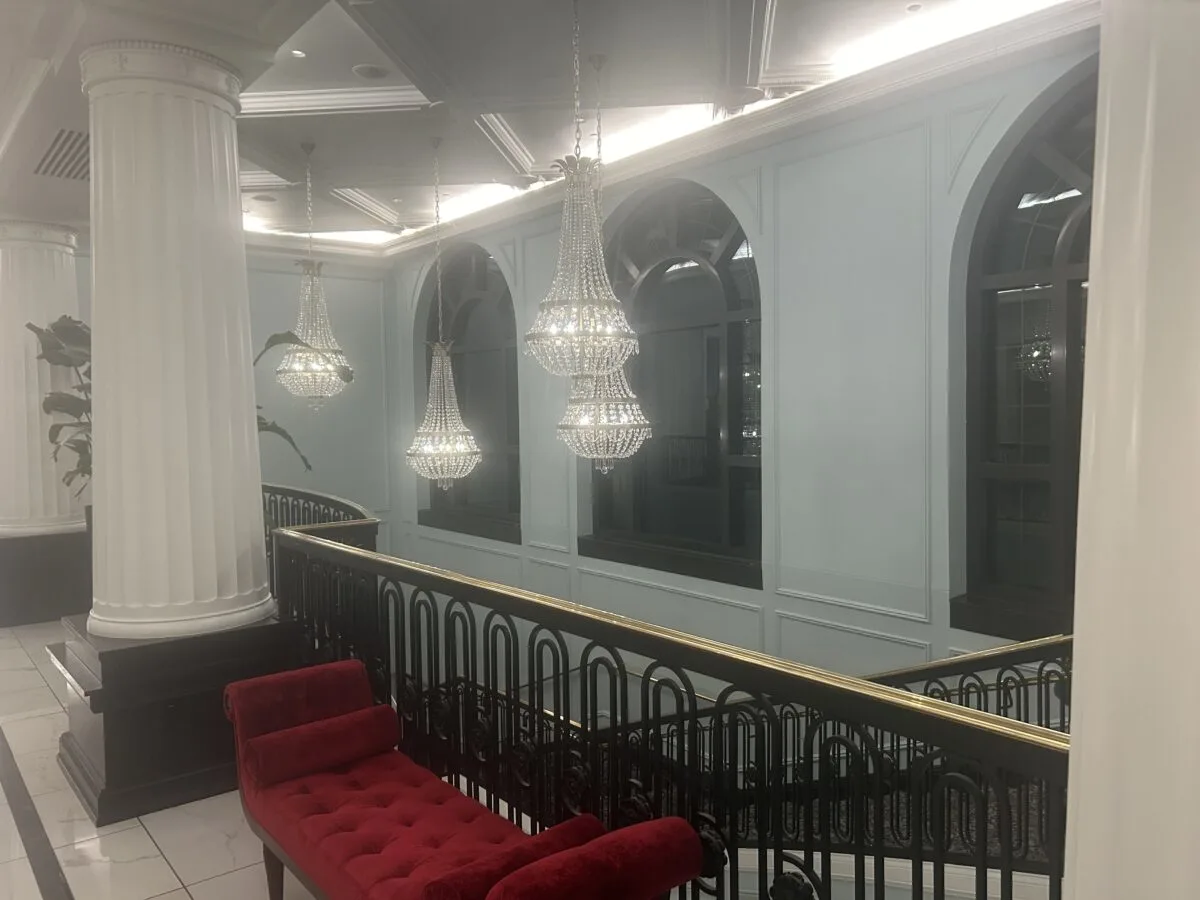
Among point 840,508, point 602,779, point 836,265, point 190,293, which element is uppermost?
point 836,265

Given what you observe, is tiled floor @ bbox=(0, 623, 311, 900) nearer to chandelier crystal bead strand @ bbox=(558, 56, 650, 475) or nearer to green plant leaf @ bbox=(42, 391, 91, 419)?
green plant leaf @ bbox=(42, 391, 91, 419)

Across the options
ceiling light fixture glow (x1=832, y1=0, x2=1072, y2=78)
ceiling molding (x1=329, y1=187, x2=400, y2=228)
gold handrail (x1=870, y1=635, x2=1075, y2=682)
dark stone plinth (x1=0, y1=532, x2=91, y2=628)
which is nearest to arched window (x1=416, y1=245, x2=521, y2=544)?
ceiling molding (x1=329, y1=187, x2=400, y2=228)

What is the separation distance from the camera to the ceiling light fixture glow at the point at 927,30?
15.8ft

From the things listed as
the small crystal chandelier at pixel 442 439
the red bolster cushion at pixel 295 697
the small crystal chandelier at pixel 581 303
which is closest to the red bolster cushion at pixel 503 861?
the red bolster cushion at pixel 295 697

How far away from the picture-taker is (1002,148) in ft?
16.4

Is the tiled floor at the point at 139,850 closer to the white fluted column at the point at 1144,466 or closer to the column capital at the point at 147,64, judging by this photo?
the white fluted column at the point at 1144,466

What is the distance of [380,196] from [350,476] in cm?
393

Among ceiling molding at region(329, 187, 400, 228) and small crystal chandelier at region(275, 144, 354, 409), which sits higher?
ceiling molding at region(329, 187, 400, 228)

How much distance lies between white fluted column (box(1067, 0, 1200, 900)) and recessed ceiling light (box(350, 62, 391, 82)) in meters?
4.60

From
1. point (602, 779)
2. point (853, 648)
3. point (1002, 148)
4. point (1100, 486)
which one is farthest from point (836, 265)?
point (1100, 486)

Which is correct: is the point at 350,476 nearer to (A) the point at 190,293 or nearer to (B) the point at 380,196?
(B) the point at 380,196

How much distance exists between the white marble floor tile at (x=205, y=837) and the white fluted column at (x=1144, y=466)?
3237 mm

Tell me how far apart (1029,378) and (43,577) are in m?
7.95

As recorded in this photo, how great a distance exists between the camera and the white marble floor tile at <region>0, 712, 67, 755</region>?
454 centimetres
